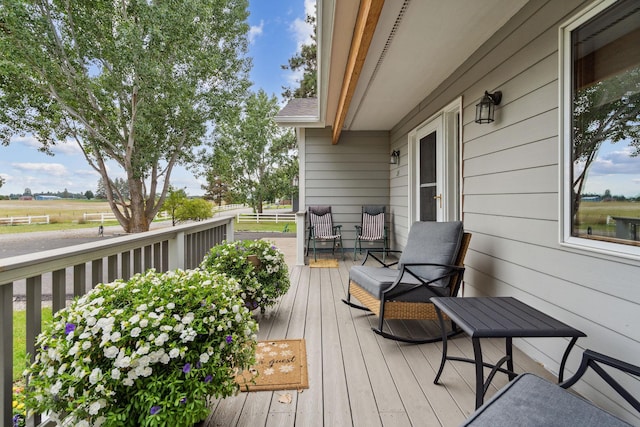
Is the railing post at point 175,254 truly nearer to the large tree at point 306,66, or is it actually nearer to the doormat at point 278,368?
the doormat at point 278,368

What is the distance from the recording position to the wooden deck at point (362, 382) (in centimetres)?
164

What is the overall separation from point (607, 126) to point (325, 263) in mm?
4292

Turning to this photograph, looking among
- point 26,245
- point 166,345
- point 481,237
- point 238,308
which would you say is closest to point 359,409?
point 238,308

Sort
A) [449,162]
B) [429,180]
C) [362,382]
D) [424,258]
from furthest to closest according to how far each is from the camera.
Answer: [429,180], [449,162], [424,258], [362,382]

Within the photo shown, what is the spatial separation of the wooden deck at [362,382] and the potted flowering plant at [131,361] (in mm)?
426

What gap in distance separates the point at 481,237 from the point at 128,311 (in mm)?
2718

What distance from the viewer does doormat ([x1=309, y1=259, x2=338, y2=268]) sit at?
17.6 feet

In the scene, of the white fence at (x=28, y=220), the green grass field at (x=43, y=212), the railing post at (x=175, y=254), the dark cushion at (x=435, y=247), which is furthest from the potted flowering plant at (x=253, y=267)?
the white fence at (x=28, y=220)

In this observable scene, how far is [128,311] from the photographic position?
135 centimetres

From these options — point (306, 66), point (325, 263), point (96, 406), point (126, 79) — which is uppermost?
point (306, 66)

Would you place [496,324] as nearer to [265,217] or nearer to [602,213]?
[602,213]

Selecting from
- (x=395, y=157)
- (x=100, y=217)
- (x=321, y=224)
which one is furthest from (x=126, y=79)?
(x=395, y=157)

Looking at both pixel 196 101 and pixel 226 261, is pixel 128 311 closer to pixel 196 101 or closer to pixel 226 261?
pixel 226 261

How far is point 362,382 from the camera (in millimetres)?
1961
